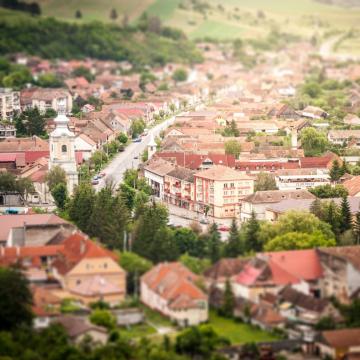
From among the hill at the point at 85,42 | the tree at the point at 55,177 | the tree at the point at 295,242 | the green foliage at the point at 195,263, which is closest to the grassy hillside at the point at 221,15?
the hill at the point at 85,42

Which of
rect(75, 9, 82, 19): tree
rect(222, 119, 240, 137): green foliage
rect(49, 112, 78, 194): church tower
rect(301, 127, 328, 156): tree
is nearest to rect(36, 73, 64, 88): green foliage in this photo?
rect(222, 119, 240, 137): green foliage

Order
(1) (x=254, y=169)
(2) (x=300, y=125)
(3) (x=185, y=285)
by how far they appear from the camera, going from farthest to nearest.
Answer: (2) (x=300, y=125)
(1) (x=254, y=169)
(3) (x=185, y=285)

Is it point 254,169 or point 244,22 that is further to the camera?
point 244,22

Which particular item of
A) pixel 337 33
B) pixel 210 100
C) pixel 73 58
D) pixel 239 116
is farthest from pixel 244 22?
pixel 239 116

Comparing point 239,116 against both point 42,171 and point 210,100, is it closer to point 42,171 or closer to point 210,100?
point 210,100

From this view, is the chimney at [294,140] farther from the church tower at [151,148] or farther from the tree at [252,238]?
the tree at [252,238]

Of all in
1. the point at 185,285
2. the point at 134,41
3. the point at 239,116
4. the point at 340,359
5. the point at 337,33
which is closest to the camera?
the point at 340,359

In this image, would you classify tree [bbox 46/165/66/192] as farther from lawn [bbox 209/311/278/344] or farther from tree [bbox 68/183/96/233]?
lawn [bbox 209/311/278/344]
